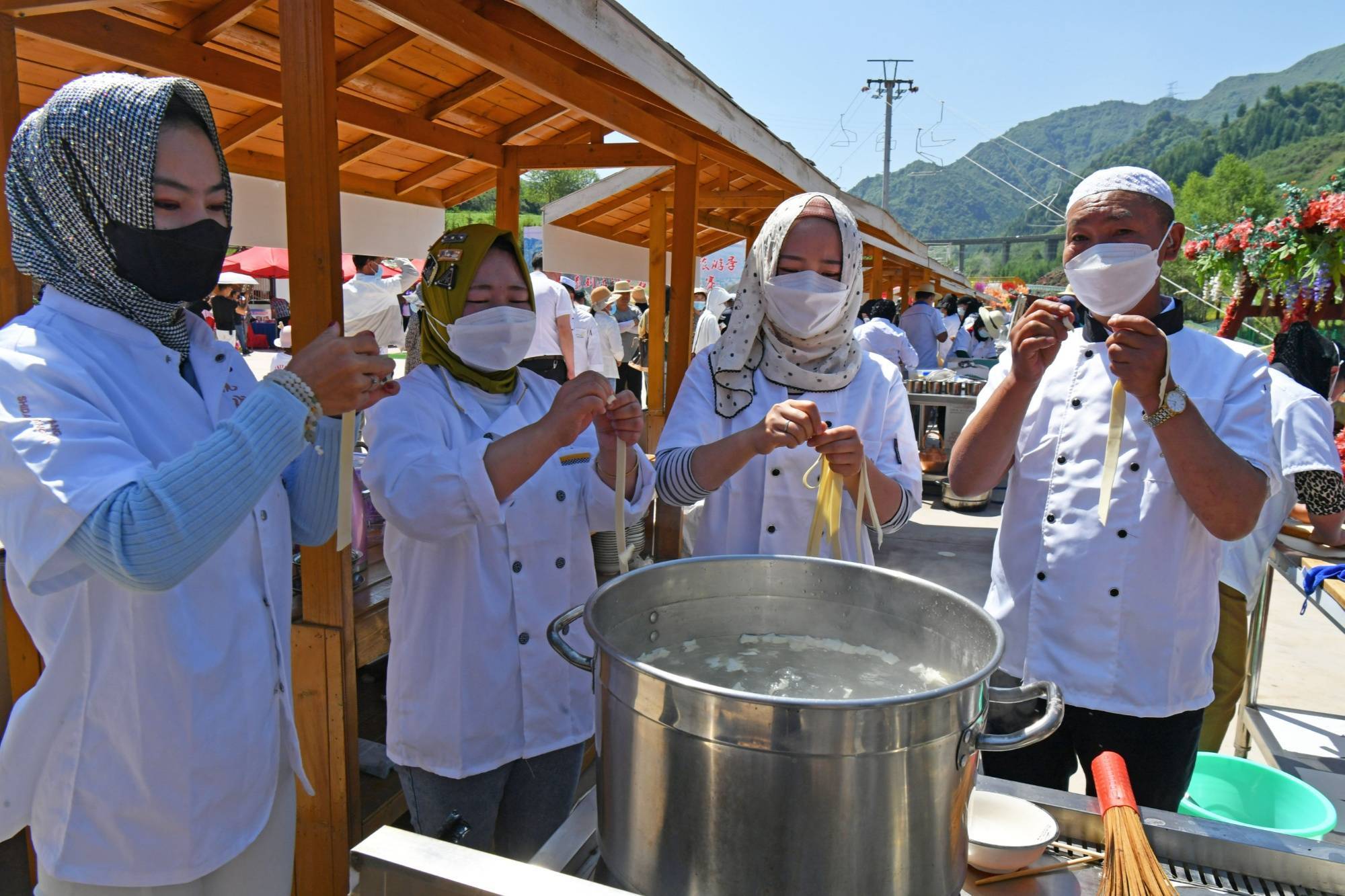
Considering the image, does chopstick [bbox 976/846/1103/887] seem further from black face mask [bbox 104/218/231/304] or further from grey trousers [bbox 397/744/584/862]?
black face mask [bbox 104/218/231/304]

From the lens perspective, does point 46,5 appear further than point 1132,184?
Yes

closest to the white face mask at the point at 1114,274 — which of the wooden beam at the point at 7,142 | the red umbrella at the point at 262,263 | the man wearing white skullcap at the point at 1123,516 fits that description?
the man wearing white skullcap at the point at 1123,516

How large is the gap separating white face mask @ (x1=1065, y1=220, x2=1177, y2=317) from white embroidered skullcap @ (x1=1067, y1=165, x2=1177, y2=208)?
8 centimetres

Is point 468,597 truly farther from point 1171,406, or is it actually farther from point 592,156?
point 592,156

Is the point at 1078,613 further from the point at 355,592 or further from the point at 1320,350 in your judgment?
the point at 1320,350

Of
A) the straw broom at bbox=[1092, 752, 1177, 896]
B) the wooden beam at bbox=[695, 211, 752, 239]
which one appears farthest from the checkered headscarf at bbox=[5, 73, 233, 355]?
the wooden beam at bbox=[695, 211, 752, 239]

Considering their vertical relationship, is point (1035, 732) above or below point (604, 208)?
below

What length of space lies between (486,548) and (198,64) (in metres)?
2.36

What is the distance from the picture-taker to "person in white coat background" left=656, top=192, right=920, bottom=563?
6.75ft

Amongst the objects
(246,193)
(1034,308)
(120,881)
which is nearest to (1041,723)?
(1034,308)

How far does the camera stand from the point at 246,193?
166 inches

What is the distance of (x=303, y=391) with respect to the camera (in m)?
1.39

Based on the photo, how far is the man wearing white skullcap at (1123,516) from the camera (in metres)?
1.92

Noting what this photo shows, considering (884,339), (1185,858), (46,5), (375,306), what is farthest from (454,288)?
(884,339)
